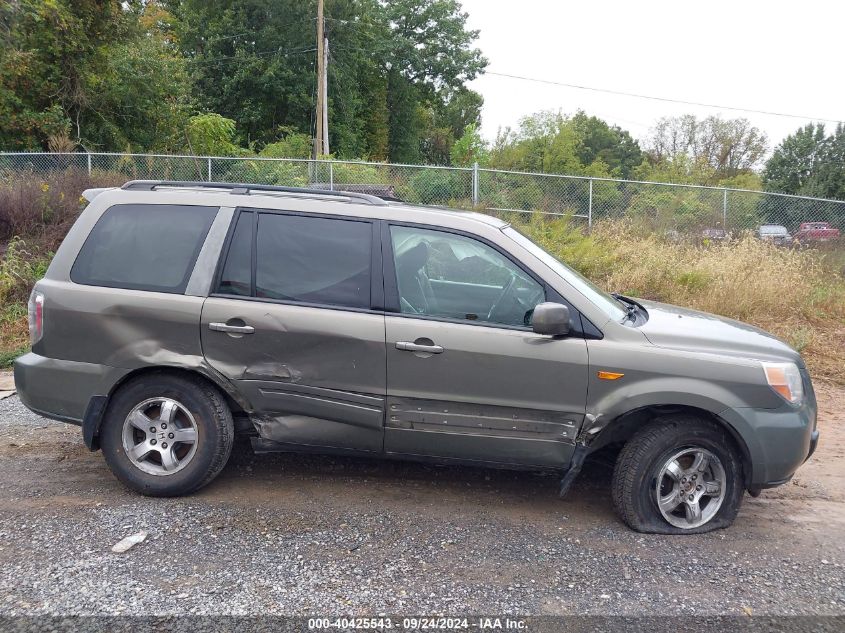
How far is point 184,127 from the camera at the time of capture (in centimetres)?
2169

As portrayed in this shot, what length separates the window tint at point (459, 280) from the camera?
408cm

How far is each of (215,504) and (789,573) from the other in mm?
3221

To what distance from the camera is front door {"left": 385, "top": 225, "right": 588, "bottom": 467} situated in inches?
156

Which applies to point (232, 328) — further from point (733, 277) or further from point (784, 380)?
point (733, 277)

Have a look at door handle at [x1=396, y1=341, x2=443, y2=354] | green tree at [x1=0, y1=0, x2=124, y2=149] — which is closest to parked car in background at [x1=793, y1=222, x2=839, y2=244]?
door handle at [x1=396, y1=341, x2=443, y2=354]

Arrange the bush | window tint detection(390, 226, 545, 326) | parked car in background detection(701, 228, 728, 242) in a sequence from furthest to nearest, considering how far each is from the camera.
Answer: parked car in background detection(701, 228, 728, 242) → the bush → window tint detection(390, 226, 545, 326)

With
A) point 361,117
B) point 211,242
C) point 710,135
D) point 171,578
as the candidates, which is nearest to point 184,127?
point 211,242

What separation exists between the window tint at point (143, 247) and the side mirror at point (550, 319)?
209cm

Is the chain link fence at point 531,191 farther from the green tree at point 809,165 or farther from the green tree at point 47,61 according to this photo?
the green tree at point 809,165

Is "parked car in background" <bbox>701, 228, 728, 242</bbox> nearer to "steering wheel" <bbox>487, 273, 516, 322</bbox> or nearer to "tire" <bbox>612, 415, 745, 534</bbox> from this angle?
"tire" <bbox>612, 415, 745, 534</bbox>

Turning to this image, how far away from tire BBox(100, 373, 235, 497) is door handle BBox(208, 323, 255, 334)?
14.3 inches

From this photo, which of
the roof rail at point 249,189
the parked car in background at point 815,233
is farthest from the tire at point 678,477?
the parked car in background at point 815,233

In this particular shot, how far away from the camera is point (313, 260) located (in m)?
4.23

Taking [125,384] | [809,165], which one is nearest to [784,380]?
[125,384]
